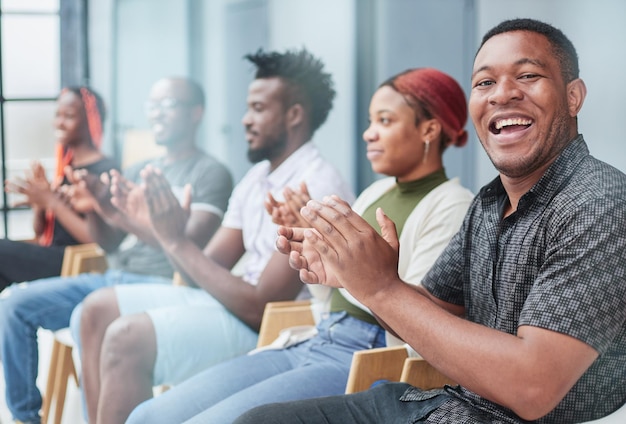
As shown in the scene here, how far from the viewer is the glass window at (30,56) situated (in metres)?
5.42

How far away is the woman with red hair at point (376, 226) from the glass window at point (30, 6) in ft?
13.3

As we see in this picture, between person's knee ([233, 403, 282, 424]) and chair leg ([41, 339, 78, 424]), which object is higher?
person's knee ([233, 403, 282, 424])

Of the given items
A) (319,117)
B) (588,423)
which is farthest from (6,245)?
(588,423)

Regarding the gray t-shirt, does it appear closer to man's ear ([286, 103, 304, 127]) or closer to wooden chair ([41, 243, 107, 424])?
wooden chair ([41, 243, 107, 424])

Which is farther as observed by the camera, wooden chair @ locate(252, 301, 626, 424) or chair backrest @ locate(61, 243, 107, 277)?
chair backrest @ locate(61, 243, 107, 277)

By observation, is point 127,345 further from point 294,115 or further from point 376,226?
point 294,115

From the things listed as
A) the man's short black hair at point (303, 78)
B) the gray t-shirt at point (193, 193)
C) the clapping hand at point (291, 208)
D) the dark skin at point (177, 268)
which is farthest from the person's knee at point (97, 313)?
the man's short black hair at point (303, 78)

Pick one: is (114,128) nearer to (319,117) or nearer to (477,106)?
(319,117)

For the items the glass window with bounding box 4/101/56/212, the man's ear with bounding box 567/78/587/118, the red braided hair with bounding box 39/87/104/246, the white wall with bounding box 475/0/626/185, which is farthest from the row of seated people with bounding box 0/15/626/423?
the glass window with bounding box 4/101/56/212

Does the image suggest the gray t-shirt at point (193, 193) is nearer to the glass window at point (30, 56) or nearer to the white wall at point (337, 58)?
the white wall at point (337, 58)

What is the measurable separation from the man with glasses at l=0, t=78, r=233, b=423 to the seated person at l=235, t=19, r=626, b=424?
1.24m

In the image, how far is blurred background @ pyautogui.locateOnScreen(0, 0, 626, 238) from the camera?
1985 mm

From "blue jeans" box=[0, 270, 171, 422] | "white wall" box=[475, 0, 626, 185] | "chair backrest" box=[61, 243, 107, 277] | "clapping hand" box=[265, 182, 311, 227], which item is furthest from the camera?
"chair backrest" box=[61, 243, 107, 277]

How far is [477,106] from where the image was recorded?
1443mm
